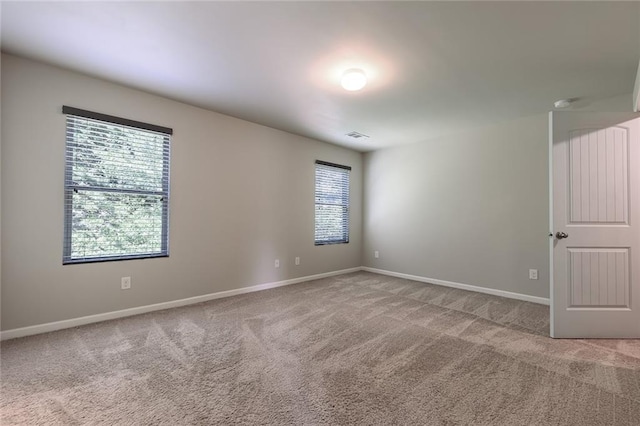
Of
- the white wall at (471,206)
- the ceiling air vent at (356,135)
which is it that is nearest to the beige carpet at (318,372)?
the white wall at (471,206)

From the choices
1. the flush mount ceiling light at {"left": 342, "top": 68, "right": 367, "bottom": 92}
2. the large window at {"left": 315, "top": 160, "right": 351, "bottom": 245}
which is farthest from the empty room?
the large window at {"left": 315, "top": 160, "right": 351, "bottom": 245}

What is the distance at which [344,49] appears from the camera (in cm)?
229

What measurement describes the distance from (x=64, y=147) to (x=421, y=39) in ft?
10.9

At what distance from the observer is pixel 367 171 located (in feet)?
18.8

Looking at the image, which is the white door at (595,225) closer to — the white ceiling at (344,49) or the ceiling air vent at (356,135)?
the white ceiling at (344,49)

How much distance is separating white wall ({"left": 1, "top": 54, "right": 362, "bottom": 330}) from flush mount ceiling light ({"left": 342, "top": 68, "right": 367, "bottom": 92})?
1905 millimetres

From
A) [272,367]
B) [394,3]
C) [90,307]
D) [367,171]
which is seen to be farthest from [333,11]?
[367,171]

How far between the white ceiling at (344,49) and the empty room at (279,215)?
2 cm

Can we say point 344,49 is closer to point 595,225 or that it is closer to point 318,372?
point 318,372

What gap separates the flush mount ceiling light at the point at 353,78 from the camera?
8.50ft

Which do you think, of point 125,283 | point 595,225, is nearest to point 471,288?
point 595,225

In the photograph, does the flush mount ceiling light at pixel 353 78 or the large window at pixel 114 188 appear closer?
the flush mount ceiling light at pixel 353 78

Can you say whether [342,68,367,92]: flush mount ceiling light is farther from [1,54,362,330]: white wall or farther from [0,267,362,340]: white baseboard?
[0,267,362,340]: white baseboard

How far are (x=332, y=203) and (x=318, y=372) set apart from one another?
11.6 ft
